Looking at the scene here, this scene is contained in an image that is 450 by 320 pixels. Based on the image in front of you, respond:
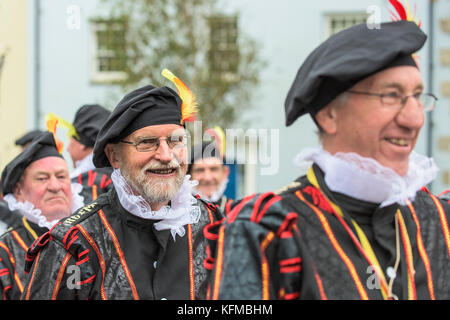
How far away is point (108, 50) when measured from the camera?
14547 mm

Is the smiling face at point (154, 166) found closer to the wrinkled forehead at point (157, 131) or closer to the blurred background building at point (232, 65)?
the wrinkled forehead at point (157, 131)

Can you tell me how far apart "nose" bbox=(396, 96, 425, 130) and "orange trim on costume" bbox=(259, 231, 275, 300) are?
0.60m

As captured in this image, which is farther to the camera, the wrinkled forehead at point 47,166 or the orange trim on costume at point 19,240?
the wrinkled forehead at point 47,166

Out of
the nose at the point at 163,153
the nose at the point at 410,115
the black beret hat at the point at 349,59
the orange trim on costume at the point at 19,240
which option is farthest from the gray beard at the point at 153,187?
the nose at the point at 410,115

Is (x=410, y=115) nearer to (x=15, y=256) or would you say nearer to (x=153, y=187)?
(x=153, y=187)

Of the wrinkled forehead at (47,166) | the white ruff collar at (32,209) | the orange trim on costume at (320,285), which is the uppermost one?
the wrinkled forehead at (47,166)

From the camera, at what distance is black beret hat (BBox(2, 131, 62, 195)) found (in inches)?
200

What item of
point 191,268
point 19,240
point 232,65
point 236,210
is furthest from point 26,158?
point 232,65

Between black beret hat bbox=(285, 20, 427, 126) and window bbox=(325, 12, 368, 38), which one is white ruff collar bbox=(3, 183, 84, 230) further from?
window bbox=(325, 12, 368, 38)

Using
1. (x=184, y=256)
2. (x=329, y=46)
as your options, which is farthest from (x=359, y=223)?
(x=184, y=256)

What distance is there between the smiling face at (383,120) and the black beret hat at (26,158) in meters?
3.25

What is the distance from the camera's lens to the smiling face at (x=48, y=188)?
16.6 feet

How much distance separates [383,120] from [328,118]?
0.71 ft
